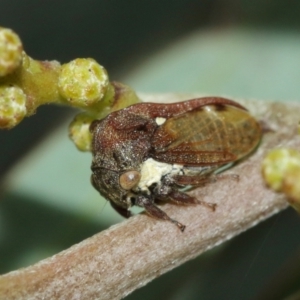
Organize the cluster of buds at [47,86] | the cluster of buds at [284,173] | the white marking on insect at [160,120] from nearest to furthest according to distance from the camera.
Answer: the cluster of buds at [284,173]
the cluster of buds at [47,86]
the white marking on insect at [160,120]

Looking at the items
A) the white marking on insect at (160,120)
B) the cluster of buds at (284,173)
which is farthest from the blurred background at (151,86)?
the cluster of buds at (284,173)

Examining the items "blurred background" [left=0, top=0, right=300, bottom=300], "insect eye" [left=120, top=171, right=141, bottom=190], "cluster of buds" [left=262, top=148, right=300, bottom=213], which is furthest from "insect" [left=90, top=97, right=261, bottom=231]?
"cluster of buds" [left=262, top=148, right=300, bottom=213]

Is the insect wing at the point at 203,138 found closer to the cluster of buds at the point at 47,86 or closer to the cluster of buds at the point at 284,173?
the cluster of buds at the point at 47,86

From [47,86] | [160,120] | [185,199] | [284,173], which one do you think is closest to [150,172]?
[160,120]

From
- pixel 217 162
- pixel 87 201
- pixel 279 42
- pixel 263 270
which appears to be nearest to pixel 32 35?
pixel 87 201

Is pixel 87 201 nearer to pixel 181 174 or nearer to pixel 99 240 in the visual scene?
pixel 181 174

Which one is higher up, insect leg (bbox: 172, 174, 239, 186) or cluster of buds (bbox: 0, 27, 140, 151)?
cluster of buds (bbox: 0, 27, 140, 151)

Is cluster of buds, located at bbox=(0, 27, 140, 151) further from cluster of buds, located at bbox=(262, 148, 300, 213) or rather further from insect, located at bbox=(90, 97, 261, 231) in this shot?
cluster of buds, located at bbox=(262, 148, 300, 213)
